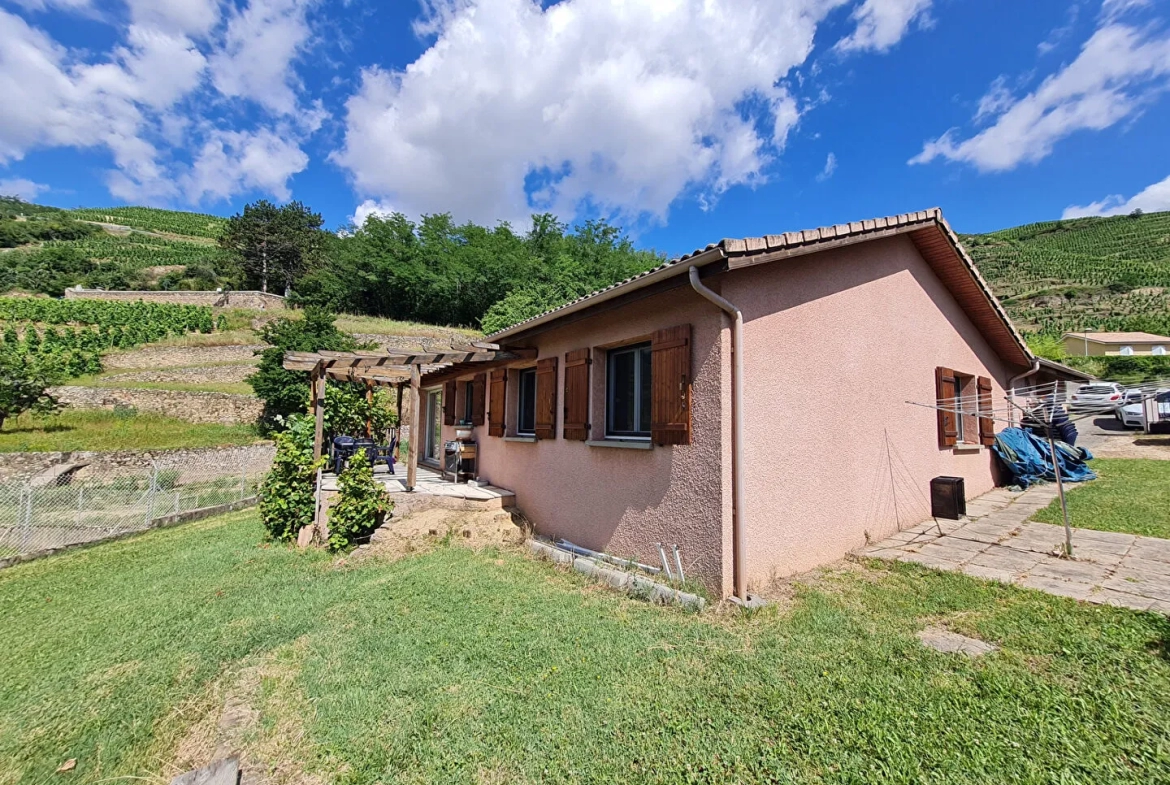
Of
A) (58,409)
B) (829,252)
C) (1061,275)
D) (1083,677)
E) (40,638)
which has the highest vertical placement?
(1061,275)

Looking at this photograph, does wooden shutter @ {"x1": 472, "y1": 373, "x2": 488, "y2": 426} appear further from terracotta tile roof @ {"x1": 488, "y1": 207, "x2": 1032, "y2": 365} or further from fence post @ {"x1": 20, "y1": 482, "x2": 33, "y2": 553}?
fence post @ {"x1": 20, "y1": 482, "x2": 33, "y2": 553}

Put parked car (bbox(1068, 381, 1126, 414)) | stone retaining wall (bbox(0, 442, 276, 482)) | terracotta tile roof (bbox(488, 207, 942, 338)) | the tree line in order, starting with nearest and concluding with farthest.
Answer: terracotta tile roof (bbox(488, 207, 942, 338)), parked car (bbox(1068, 381, 1126, 414)), stone retaining wall (bbox(0, 442, 276, 482)), the tree line

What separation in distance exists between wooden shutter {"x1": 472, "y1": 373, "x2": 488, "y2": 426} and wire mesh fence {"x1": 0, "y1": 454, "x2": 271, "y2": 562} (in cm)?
748

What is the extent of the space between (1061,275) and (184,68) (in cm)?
8217

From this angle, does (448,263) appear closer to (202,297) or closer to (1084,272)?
(202,297)

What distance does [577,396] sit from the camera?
22.5 feet

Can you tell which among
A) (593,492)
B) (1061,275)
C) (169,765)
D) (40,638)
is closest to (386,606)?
(169,765)

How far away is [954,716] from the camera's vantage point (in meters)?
2.86

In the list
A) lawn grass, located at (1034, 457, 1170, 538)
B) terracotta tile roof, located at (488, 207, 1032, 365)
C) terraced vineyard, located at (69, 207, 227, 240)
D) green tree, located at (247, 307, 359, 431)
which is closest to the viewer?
terracotta tile roof, located at (488, 207, 1032, 365)

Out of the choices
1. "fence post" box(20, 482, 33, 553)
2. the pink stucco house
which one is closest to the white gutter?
the pink stucco house

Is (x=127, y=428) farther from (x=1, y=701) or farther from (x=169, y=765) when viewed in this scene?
(x=169, y=765)

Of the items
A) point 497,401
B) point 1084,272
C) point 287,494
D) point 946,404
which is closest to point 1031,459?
point 946,404

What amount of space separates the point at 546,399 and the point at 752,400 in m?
3.63

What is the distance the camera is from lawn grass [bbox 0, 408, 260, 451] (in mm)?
16500
